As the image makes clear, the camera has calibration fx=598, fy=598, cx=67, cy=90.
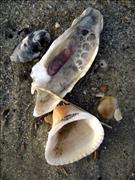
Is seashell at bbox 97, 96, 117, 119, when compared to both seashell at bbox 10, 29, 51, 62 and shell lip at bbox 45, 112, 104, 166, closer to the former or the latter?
shell lip at bbox 45, 112, 104, 166

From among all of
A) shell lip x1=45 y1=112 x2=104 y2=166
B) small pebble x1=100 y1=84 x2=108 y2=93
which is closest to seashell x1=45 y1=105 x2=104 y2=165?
shell lip x1=45 y1=112 x2=104 y2=166

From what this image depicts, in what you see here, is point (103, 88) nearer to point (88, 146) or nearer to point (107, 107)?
point (107, 107)

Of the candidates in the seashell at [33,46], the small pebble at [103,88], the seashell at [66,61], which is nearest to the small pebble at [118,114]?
the small pebble at [103,88]

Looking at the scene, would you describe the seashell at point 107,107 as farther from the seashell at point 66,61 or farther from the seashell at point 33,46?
the seashell at point 33,46

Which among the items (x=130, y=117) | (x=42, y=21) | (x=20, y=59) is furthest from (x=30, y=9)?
(x=130, y=117)

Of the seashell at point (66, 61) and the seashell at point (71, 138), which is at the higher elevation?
the seashell at point (66, 61)

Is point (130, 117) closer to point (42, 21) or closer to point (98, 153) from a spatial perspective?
point (98, 153)
